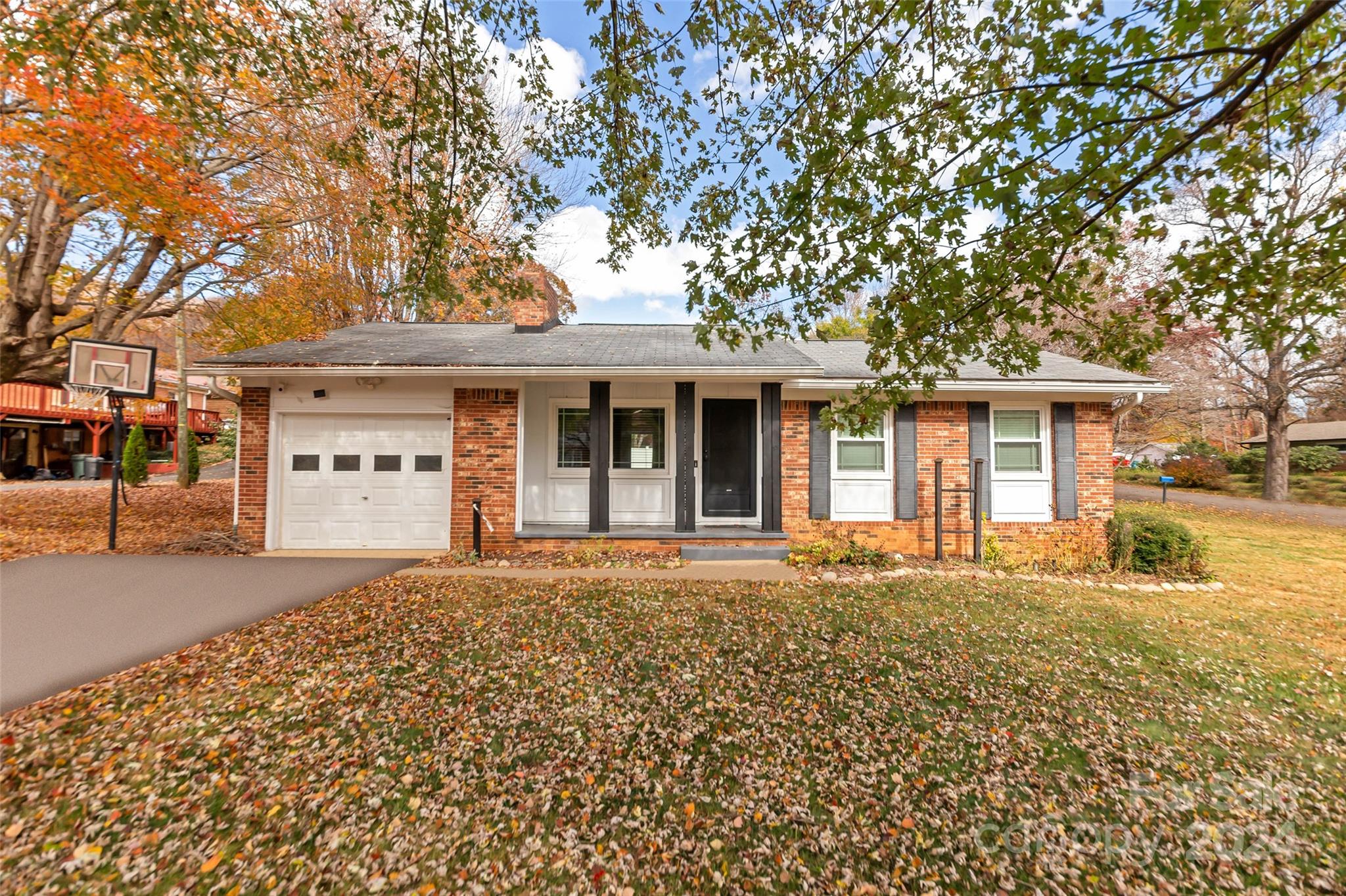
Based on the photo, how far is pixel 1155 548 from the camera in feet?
24.4

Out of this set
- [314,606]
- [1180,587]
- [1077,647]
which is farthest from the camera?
[1180,587]

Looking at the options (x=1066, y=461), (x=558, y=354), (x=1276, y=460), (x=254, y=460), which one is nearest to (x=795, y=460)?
(x=558, y=354)

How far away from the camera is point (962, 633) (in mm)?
4891

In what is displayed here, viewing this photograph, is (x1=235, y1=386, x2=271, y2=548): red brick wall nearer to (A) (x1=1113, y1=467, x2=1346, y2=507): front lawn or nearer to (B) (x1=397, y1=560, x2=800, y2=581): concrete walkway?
(B) (x1=397, y1=560, x2=800, y2=581): concrete walkway

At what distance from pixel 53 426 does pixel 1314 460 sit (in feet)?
150

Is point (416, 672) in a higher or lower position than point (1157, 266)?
lower

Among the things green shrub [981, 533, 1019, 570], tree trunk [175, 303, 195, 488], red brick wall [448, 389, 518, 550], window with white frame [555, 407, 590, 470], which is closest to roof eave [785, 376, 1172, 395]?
green shrub [981, 533, 1019, 570]

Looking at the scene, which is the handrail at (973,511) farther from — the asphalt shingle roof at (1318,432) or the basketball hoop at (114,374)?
the asphalt shingle roof at (1318,432)

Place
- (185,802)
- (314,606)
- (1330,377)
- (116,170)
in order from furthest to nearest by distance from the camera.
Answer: (1330,377), (116,170), (314,606), (185,802)

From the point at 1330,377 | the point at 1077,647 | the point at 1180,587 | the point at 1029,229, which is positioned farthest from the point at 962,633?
the point at 1330,377

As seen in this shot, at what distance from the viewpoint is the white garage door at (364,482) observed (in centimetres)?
784

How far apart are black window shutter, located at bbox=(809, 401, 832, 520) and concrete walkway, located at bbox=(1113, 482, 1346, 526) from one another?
1410 centimetres

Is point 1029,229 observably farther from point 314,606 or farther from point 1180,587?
point 314,606

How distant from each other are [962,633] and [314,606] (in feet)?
22.0
